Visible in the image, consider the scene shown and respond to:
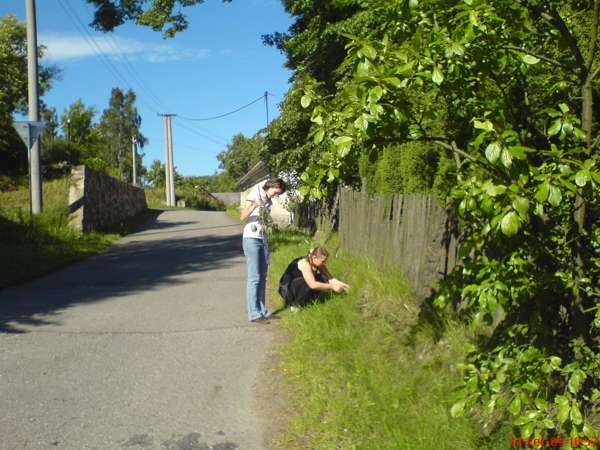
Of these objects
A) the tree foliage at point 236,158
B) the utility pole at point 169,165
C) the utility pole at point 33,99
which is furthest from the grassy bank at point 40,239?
the tree foliage at point 236,158

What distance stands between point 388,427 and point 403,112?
6.62ft

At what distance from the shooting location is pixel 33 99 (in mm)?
15617

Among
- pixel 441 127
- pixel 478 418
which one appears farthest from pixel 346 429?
pixel 441 127

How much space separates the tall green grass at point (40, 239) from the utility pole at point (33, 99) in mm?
500

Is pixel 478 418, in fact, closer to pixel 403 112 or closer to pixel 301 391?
pixel 301 391

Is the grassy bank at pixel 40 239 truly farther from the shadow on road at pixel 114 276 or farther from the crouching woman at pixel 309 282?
the crouching woman at pixel 309 282

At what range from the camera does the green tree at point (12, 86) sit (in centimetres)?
2352

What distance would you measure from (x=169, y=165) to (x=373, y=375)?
143 feet

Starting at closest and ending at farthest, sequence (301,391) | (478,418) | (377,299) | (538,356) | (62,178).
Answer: (538,356), (478,418), (301,391), (377,299), (62,178)

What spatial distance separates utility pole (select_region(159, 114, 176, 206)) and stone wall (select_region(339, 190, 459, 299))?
124 feet

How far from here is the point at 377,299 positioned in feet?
21.9

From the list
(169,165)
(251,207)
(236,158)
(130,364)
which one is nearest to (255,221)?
(251,207)

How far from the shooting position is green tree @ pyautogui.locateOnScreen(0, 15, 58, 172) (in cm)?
2352

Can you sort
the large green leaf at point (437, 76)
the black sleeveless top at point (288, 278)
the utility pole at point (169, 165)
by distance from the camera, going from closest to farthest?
1. the large green leaf at point (437, 76)
2. the black sleeveless top at point (288, 278)
3. the utility pole at point (169, 165)
